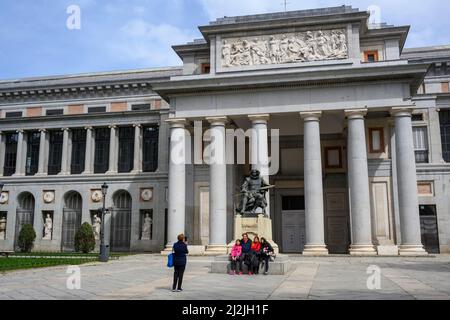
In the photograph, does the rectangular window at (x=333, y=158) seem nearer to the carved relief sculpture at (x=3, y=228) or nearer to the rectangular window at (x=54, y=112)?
the rectangular window at (x=54, y=112)

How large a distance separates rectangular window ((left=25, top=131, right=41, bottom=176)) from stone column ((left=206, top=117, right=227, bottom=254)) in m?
23.6

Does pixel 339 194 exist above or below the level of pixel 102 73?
below

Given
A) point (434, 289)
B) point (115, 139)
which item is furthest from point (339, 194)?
point (434, 289)

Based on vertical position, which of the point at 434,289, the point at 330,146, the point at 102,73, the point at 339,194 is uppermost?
the point at 102,73

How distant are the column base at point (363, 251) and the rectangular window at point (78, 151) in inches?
1151

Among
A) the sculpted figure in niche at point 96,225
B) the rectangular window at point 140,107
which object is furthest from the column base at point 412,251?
the sculpted figure in niche at point 96,225

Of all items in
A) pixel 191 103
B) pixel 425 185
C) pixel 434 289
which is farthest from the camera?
pixel 425 185

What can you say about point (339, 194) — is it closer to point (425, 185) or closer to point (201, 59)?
point (425, 185)

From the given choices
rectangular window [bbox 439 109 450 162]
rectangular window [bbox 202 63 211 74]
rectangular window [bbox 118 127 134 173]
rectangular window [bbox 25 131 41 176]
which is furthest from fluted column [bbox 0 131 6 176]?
rectangular window [bbox 439 109 450 162]

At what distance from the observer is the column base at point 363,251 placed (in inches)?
1266

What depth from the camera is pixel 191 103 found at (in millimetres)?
36844
